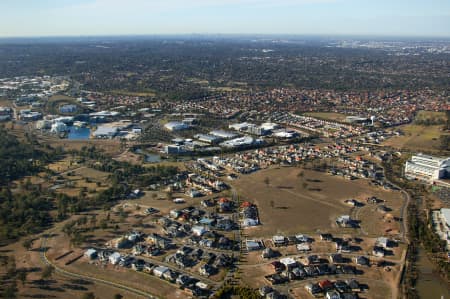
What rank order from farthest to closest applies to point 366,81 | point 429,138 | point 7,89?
point 366,81, point 7,89, point 429,138

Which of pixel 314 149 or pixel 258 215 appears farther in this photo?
pixel 314 149

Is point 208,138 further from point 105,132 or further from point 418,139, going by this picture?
point 418,139

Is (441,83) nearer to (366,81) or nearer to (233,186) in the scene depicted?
(366,81)

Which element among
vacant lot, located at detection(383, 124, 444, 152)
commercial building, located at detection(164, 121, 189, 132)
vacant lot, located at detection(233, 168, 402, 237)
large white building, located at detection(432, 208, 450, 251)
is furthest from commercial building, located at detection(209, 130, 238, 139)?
large white building, located at detection(432, 208, 450, 251)

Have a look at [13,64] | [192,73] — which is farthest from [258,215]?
[13,64]

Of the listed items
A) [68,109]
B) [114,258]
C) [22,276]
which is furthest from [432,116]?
[22,276]

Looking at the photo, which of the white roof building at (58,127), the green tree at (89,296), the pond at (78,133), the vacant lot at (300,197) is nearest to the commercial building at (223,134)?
the vacant lot at (300,197)
